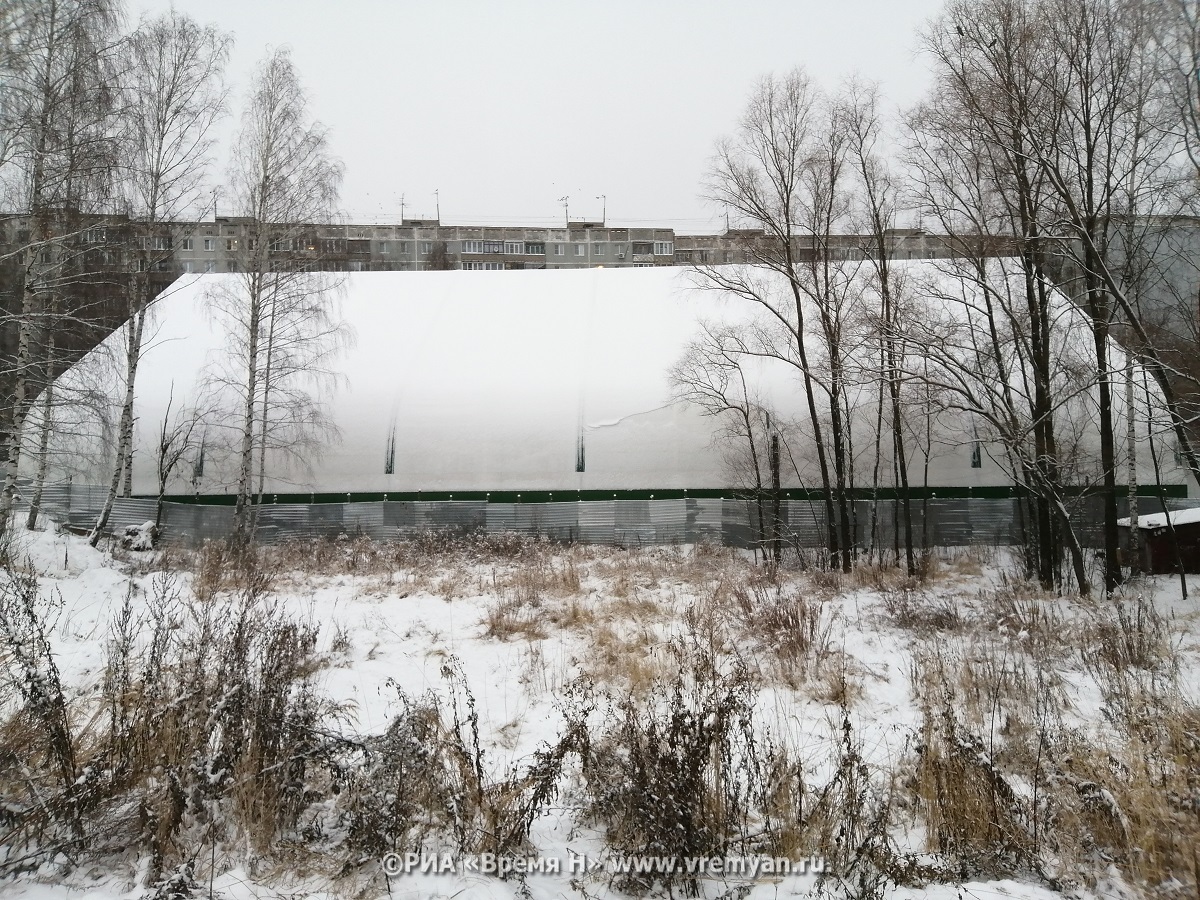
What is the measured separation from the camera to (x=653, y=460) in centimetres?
2078

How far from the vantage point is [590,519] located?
19641mm

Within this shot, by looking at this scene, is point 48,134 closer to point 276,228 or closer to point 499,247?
point 276,228

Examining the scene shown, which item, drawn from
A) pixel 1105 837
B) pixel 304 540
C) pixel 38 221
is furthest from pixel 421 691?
pixel 304 540

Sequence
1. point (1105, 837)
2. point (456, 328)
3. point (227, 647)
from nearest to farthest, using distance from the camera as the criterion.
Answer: point (1105, 837) < point (227, 647) < point (456, 328)

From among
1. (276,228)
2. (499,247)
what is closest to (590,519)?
(276,228)

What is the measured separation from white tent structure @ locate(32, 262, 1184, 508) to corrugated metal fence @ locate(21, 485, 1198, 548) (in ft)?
3.07

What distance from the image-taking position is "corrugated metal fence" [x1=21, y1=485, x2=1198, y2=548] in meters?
18.8

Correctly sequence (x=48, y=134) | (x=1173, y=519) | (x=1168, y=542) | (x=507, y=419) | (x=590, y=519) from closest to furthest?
(x=48, y=134)
(x=1168, y=542)
(x=1173, y=519)
(x=590, y=519)
(x=507, y=419)

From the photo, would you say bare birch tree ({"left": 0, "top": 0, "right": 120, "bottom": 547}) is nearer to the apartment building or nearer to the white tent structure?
the white tent structure

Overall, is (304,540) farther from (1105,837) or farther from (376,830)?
(1105,837)

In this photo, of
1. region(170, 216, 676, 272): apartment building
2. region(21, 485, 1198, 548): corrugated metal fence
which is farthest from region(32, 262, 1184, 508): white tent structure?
region(170, 216, 676, 272): apartment building

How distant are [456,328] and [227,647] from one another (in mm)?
20982

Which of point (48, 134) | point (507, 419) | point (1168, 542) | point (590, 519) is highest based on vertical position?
point (48, 134)

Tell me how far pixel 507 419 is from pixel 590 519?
4.40 metres
